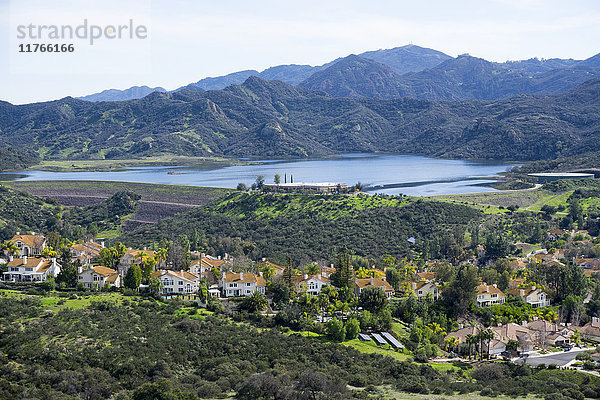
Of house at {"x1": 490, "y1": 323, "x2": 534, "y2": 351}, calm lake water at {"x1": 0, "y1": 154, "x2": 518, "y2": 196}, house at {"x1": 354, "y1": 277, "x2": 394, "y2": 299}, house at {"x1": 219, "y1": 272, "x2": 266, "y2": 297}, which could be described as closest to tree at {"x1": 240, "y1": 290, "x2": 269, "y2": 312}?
house at {"x1": 219, "y1": 272, "x2": 266, "y2": 297}

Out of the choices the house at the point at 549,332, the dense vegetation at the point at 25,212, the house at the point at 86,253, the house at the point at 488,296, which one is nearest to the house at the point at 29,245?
the house at the point at 86,253

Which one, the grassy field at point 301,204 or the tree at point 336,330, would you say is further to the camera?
the grassy field at point 301,204

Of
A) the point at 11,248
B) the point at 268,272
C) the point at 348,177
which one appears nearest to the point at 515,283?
the point at 268,272

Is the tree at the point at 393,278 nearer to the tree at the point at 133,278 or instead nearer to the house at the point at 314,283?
the house at the point at 314,283

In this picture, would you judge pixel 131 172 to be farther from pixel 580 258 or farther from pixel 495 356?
pixel 495 356

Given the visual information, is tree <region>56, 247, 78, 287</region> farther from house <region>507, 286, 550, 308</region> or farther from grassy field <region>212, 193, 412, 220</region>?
grassy field <region>212, 193, 412, 220</region>

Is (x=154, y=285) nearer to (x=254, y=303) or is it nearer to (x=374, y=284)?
(x=254, y=303)

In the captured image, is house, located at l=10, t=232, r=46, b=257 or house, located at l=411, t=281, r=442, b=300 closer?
house, located at l=411, t=281, r=442, b=300
